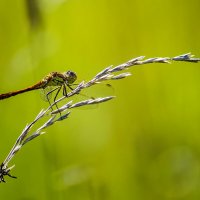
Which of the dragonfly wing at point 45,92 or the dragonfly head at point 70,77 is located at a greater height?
the dragonfly head at point 70,77

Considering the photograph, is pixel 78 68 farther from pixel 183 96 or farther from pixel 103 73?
pixel 103 73

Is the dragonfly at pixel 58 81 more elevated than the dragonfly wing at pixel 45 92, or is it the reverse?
the dragonfly at pixel 58 81

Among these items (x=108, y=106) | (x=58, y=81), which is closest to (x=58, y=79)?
(x=58, y=81)

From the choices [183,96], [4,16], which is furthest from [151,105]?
[4,16]

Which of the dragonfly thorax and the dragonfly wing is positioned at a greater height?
the dragonfly thorax

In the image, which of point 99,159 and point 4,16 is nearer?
point 99,159

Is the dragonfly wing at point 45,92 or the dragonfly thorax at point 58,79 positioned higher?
the dragonfly thorax at point 58,79

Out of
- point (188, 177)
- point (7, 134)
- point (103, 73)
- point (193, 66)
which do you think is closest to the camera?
point (103, 73)

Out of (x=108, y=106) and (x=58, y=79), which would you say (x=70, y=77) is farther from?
(x=108, y=106)

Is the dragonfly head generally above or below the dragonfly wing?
above
